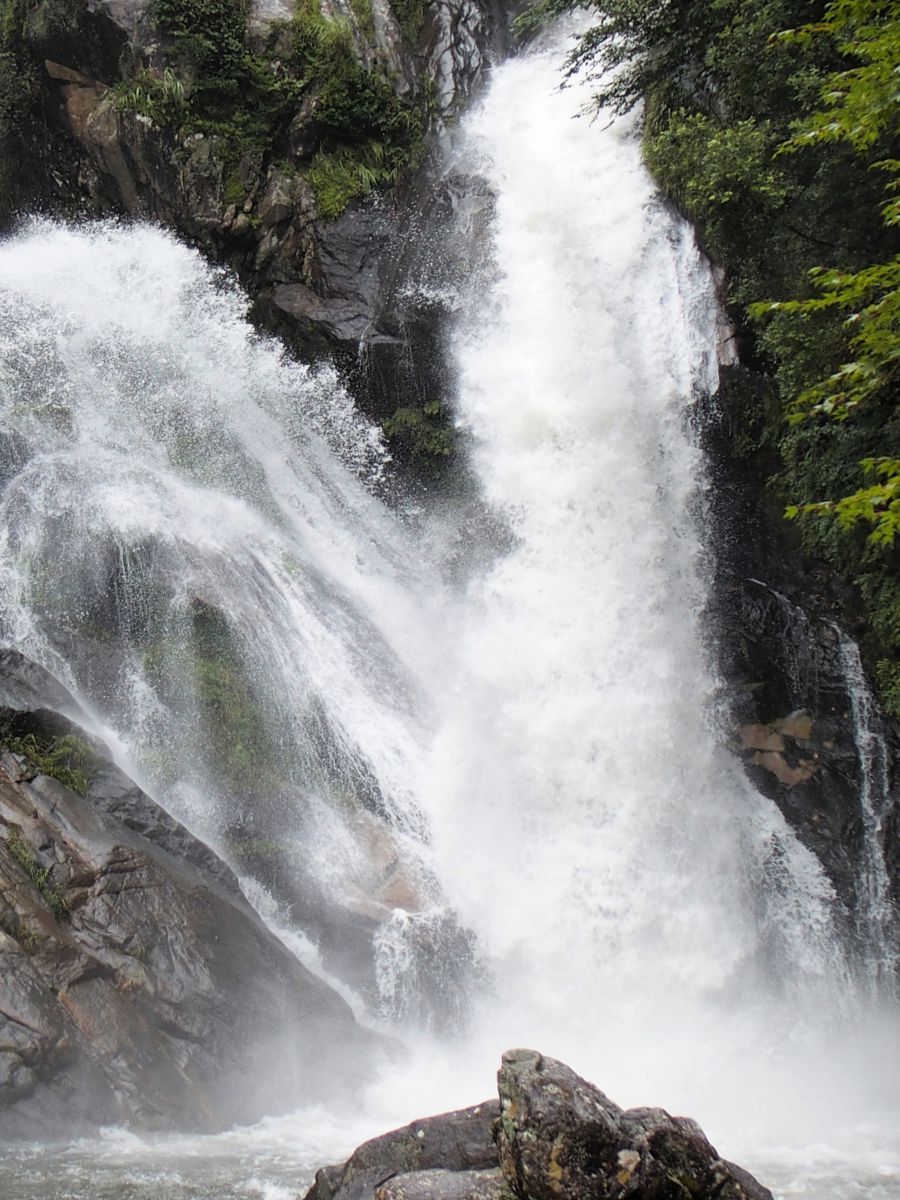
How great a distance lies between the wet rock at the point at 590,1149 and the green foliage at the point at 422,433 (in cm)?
1009

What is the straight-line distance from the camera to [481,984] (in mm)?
9844

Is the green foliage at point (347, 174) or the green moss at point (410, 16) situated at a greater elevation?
the green moss at point (410, 16)

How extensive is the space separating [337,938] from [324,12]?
1542 cm

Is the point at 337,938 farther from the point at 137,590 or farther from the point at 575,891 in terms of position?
the point at 137,590

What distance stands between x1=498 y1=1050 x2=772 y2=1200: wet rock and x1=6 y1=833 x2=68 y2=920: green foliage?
16.7ft

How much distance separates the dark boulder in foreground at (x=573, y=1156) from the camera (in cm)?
432

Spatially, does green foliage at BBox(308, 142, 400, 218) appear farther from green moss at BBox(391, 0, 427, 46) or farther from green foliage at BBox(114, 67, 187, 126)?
green moss at BBox(391, 0, 427, 46)

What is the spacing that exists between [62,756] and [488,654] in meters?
5.09

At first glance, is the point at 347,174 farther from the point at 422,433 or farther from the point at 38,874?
the point at 38,874

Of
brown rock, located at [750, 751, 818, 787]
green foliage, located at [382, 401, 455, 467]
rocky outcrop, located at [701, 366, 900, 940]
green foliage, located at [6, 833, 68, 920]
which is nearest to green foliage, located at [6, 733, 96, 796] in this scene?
green foliage, located at [6, 833, 68, 920]

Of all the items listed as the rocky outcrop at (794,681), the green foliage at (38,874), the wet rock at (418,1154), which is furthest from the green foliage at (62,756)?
the rocky outcrop at (794,681)

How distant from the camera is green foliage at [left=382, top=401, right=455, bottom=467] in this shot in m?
13.7

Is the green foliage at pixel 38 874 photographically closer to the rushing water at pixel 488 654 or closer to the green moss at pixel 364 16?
the rushing water at pixel 488 654

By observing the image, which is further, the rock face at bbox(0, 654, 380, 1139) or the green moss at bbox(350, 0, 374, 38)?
the green moss at bbox(350, 0, 374, 38)
